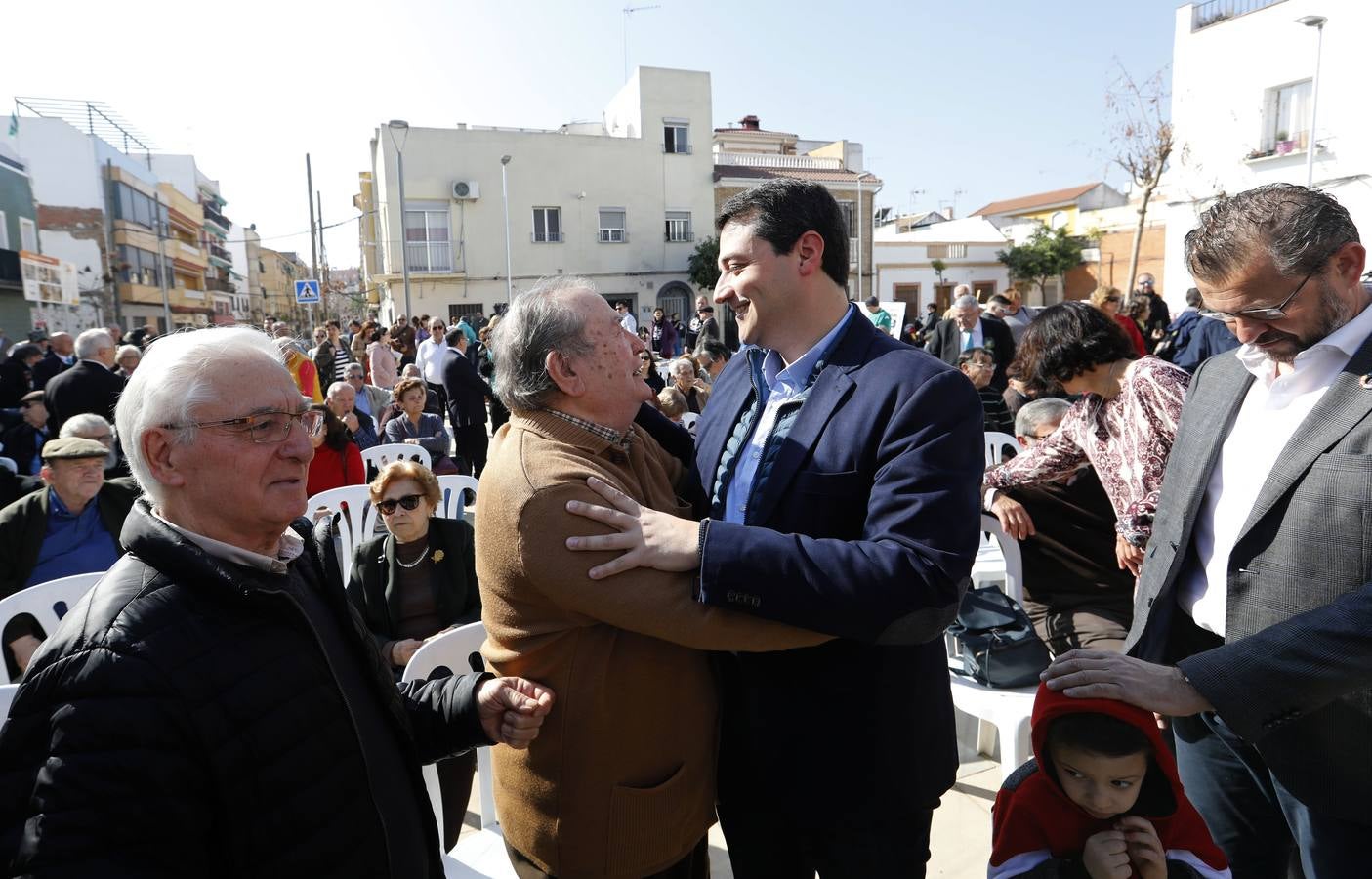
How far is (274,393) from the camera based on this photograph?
4.39 ft

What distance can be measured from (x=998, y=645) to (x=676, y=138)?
1123 inches

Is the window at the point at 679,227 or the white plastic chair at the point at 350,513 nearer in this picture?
the white plastic chair at the point at 350,513

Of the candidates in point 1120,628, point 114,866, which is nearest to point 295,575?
point 114,866

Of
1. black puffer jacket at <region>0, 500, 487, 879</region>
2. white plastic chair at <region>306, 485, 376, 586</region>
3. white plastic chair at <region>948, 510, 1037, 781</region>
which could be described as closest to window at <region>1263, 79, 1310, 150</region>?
white plastic chair at <region>948, 510, 1037, 781</region>

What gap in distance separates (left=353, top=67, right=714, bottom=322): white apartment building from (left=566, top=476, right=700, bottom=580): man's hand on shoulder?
Answer: 2583cm

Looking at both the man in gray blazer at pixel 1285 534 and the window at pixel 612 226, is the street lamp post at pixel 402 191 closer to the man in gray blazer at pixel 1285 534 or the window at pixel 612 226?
the window at pixel 612 226

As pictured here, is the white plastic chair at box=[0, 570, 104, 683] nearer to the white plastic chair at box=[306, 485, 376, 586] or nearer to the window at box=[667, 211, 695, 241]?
the white plastic chair at box=[306, 485, 376, 586]

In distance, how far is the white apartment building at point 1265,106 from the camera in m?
16.2

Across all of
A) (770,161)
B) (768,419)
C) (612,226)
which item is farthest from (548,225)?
(768,419)

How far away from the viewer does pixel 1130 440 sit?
246cm

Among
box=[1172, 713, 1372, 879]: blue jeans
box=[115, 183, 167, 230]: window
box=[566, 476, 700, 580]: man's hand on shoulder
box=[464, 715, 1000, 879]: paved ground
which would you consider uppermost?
box=[115, 183, 167, 230]: window

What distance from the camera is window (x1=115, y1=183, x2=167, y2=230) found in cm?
3681

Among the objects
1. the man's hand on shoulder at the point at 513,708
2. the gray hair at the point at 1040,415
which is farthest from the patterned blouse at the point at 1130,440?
the man's hand on shoulder at the point at 513,708

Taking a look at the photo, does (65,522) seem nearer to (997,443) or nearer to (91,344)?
(91,344)
